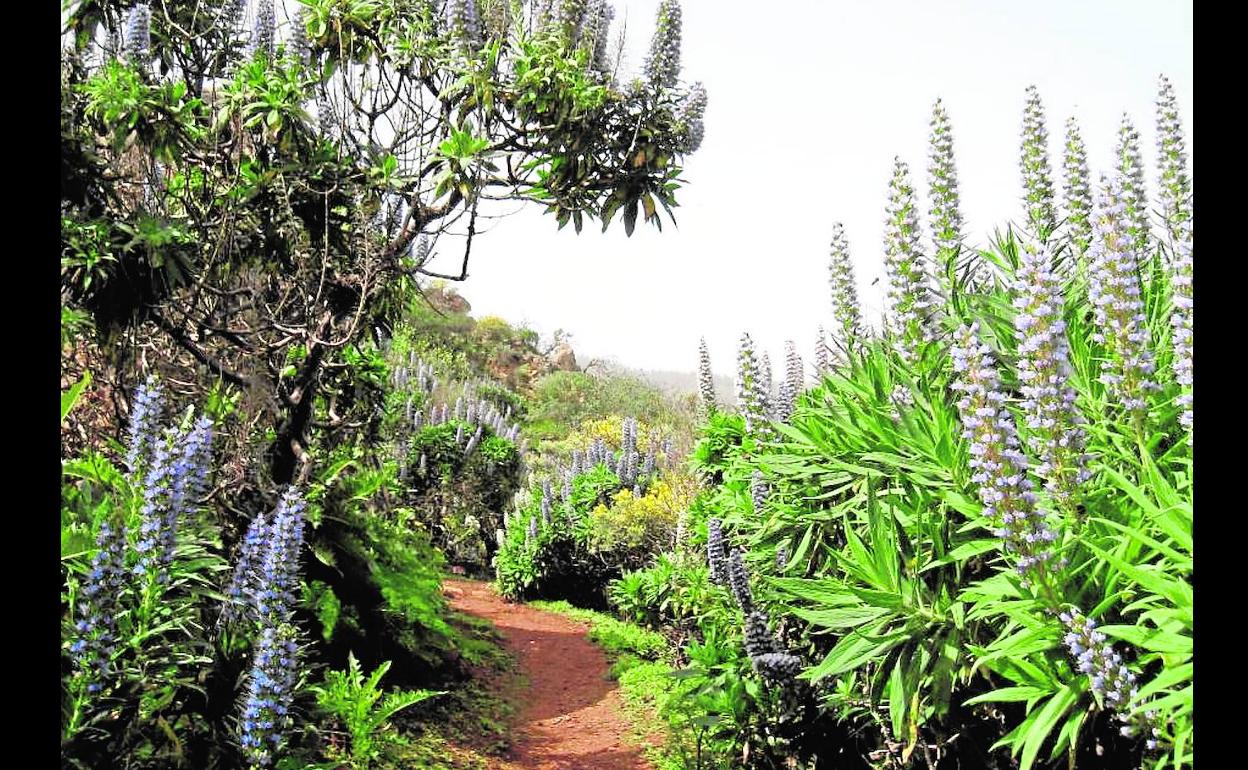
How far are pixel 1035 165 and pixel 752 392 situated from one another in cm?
208

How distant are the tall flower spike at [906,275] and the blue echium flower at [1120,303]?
1082 millimetres

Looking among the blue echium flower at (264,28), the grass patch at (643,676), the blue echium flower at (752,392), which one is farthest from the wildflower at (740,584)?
the blue echium flower at (264,28)

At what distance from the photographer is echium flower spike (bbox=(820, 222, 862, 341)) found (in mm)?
4375

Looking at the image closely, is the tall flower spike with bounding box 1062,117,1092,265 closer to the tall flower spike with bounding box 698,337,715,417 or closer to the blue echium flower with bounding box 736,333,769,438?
the blue echium flower with bounding box 736,333,769,438

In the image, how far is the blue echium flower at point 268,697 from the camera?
2.83 metres

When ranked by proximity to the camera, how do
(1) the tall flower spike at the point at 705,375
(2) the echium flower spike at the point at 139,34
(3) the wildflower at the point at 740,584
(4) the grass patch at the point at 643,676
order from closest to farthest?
(3) the wildflower at the point at 740,584, (2) the echium flower spike at the point at 139,34, (4) the grass patch at the point at 643,676, (1) the tall flower spike at the point at 705,375

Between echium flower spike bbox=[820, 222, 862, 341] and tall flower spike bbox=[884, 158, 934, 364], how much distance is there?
78cm

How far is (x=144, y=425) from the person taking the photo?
2844mm

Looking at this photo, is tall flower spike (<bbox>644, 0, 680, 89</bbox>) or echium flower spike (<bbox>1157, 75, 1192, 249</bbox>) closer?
echium flower spike (<bbox>1157, 75, 1192, 249</bbox>)

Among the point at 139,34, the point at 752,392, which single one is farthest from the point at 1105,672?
the point at 139,34

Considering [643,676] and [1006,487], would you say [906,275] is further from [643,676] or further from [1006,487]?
[643,676]

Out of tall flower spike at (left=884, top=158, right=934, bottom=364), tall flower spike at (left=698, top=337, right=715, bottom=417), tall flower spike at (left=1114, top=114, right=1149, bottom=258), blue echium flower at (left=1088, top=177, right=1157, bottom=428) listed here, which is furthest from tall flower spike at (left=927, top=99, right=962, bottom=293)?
tall flower spike at (left=698, top=337, right=715, bottom=417)

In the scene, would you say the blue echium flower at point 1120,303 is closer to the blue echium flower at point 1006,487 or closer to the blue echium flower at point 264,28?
the blue echium flower at point 1006,487
